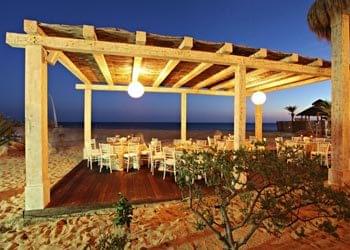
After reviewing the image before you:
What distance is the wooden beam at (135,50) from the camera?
152 inches

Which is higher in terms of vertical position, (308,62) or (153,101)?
(153,101)

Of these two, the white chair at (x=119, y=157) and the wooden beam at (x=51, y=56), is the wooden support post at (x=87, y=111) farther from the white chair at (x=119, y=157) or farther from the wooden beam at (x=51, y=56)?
the wooden beam at (x=51, y=56)

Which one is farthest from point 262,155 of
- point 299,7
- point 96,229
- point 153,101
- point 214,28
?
point 153,101

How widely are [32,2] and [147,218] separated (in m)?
22.8

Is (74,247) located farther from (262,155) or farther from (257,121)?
(257,121)

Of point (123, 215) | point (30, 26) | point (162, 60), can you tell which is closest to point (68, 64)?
point (30, 26)

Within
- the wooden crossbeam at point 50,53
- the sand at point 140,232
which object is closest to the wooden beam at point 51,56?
the wooden crossbeam at point 50,53

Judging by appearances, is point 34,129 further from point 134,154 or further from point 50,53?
point 134,154

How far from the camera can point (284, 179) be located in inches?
76.3

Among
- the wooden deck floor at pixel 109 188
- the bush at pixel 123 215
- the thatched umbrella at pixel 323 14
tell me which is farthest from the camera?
the thatched umbrella at pixel 323 14

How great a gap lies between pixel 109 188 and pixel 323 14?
6.45m

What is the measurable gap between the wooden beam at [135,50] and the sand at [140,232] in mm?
2985

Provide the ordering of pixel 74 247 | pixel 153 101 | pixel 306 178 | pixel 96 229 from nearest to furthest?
1. pixel 306 178
2. pixel 74 247
3. pixel 96 229
4. pixel 153 101

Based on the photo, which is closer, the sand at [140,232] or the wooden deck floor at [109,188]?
the sand at [140,232]
